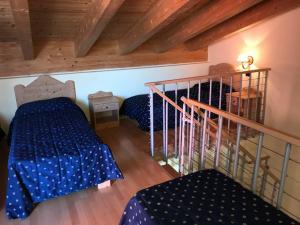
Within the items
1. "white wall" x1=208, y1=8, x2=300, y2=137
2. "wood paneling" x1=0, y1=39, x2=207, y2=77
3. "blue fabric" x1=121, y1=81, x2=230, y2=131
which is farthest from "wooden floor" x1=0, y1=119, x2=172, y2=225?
"white wall" x1=208, y1=8, x2=300, y2=137

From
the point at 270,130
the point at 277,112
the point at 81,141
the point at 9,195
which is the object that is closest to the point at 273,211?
the point at 270,130

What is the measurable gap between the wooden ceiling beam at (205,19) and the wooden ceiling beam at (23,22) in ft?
6.94

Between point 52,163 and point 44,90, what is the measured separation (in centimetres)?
212

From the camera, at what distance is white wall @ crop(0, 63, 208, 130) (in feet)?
12.6

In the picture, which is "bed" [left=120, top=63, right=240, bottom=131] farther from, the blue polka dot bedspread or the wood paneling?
the blue polka dot bedspread

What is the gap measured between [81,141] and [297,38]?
3158 millimetres

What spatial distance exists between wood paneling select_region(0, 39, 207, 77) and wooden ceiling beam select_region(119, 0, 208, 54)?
0.99ft

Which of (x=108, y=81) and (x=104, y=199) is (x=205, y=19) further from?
(x=104, y=199)

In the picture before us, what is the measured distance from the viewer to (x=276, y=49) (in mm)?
3781

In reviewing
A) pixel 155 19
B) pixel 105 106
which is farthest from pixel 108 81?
pixel 155 19

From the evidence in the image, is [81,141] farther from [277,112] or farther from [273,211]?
[277,112]

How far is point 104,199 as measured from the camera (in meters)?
2.44

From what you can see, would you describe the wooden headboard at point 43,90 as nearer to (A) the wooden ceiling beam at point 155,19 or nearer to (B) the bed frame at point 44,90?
(B) the bed frame at point 44,90

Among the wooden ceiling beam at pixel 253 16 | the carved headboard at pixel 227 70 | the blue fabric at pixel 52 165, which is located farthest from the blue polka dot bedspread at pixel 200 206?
the carved headboard at pixel 227 70
